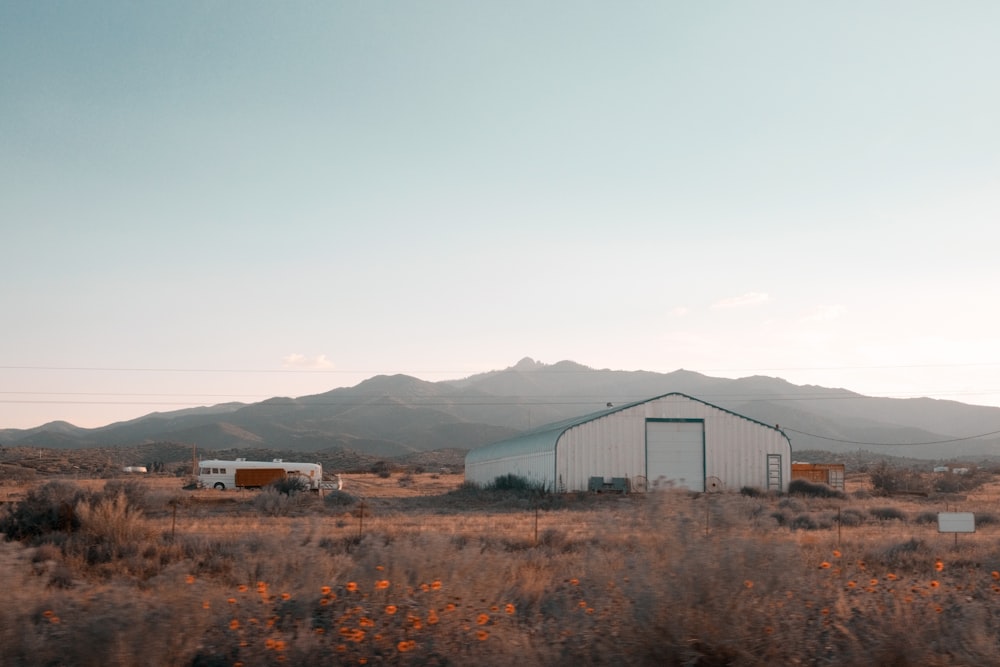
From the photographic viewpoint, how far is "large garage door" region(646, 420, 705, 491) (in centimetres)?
4964

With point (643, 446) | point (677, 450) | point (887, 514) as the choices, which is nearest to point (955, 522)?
point (887, 514)

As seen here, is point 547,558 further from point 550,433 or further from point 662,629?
point 550,433

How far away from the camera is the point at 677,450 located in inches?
1973

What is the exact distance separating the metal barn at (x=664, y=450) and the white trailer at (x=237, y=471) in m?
17.2

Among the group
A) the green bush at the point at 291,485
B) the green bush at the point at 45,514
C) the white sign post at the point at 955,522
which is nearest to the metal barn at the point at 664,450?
the green bush at the point at 291,485

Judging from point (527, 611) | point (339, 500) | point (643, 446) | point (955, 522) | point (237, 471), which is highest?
point (643, 446)

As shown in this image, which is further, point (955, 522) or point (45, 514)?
point (45, 514)

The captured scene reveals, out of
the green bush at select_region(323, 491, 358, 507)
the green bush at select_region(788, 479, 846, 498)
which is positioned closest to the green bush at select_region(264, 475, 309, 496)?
the green bush at select_region(323, 491, 358, 507)

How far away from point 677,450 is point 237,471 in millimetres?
29711

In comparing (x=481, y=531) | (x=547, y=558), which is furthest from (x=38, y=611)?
(x=481, y=531)

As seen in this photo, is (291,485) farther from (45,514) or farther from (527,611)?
(527,611)

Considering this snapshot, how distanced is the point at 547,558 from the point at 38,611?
1065 centimetres

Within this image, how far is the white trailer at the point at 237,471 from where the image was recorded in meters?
60.5

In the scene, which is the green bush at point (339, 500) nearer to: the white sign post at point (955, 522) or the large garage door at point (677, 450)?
the large garage door at point (677, 450)
